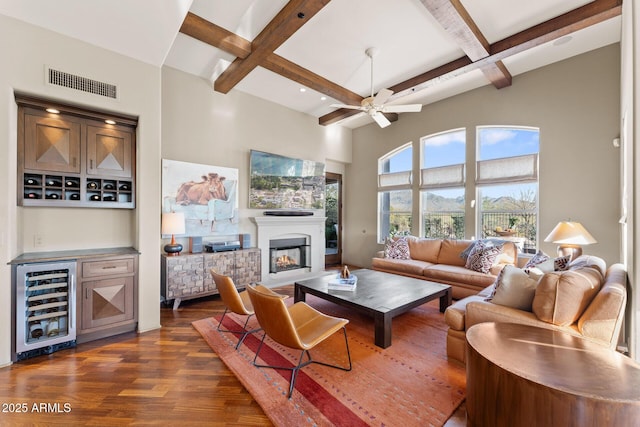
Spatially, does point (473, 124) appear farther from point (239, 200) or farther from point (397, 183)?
point (239, 200)

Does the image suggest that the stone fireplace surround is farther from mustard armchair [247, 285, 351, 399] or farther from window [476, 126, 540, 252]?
window [476, 126, 540, 252]

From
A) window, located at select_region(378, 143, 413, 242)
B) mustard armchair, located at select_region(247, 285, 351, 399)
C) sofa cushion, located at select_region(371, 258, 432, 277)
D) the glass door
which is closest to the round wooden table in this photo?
mustard armchair, located at select_region(247, 285, 351, 399)

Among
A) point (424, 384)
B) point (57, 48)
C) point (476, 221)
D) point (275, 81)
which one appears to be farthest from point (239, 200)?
point (476, 221)

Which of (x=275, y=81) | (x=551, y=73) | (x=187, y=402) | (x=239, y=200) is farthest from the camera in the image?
(x=239, y=200)

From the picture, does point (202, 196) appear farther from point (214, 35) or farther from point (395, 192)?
point (395, 192)

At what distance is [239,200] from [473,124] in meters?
4.57

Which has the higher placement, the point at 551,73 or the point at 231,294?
the point at 551,73

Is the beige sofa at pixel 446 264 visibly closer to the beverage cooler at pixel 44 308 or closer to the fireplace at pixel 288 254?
the fireplace at pixel 288 254

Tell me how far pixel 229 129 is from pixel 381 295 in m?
3.84

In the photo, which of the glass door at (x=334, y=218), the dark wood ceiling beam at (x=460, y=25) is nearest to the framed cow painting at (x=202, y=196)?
the glass door at (x=334, y=218)

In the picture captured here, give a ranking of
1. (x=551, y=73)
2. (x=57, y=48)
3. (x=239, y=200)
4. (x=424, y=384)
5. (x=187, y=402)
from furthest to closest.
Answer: (x=239, y=200)
(x=551, y=73)
(x=57, y=48)
(x=424, y=384)
(x=187, y=402)

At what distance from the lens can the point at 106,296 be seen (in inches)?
114

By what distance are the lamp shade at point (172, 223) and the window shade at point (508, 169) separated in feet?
16.8

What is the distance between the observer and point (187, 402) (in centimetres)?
195
